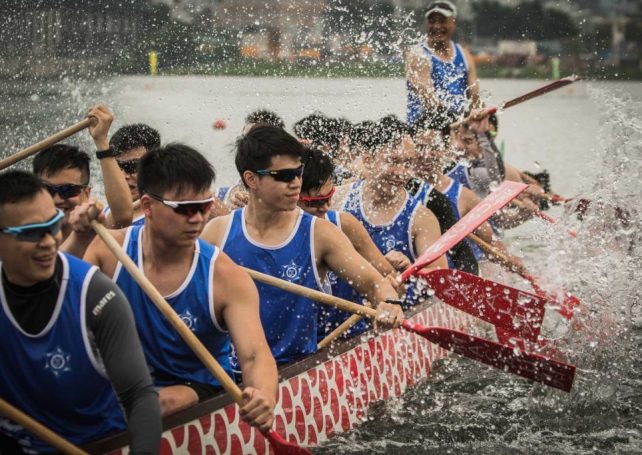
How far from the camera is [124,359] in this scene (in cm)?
338

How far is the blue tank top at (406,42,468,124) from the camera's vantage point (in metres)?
9.23

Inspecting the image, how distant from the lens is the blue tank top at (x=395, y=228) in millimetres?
6621

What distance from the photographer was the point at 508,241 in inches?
534

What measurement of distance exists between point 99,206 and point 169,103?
59.2 ft

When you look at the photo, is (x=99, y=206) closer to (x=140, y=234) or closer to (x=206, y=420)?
(x=140, y=234)

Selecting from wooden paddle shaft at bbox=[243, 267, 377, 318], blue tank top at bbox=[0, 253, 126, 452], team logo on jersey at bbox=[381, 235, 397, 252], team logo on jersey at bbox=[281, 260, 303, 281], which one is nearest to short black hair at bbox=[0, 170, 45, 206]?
blue tank top at bbox=[0, 253, 126, 452]

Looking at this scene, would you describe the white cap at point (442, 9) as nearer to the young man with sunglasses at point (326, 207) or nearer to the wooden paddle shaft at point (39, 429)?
the young man with sunglasses at point (326, 207)

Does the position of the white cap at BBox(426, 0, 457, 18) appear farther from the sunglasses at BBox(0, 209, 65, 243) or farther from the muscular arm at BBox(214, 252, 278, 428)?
the sunglasses at BBox(0, 209, 65, 243)

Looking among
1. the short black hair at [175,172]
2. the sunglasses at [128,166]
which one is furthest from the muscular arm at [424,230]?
the short black hair at [175,172]

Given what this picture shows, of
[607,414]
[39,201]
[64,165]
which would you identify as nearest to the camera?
[39,201]

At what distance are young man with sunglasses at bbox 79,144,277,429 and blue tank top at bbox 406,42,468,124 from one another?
5236mm

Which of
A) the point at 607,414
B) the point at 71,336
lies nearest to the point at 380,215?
the point at 607,414

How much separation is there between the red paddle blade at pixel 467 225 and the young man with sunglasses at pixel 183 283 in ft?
5.66

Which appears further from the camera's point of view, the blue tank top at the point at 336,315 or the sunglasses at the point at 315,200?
the blue tank top at the point at 336,315
